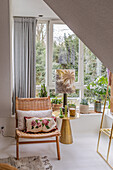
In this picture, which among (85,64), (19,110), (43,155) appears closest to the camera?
(43,155)

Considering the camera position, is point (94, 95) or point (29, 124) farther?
point (94, 95)

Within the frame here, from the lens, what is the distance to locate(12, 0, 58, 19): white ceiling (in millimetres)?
3645

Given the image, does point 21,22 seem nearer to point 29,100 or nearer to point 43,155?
point 29,100

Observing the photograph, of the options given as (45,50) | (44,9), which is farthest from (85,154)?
(44,9)

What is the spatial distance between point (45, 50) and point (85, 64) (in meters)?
0.89

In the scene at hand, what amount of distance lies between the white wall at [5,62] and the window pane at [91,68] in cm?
168

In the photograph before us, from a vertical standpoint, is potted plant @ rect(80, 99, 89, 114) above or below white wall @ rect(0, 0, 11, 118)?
below

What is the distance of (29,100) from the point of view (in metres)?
3.61

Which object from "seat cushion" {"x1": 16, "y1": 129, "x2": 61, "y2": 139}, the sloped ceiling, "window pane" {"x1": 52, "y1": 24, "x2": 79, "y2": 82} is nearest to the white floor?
"seat cushion" {"x1": 16, "y1": 129, "x2": 61, "y2": 139}

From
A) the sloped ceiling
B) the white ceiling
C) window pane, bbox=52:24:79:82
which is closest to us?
the sloped ceiling

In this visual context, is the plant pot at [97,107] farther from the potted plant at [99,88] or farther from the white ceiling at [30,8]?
the white ceiling at [30,8]

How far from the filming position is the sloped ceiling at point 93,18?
63 centimetres

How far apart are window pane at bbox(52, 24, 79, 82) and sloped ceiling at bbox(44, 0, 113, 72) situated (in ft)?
11.1

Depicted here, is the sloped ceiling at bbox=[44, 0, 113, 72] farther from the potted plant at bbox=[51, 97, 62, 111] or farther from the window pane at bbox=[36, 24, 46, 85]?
the window pane at bbox=[36, 24, 46, 85]
